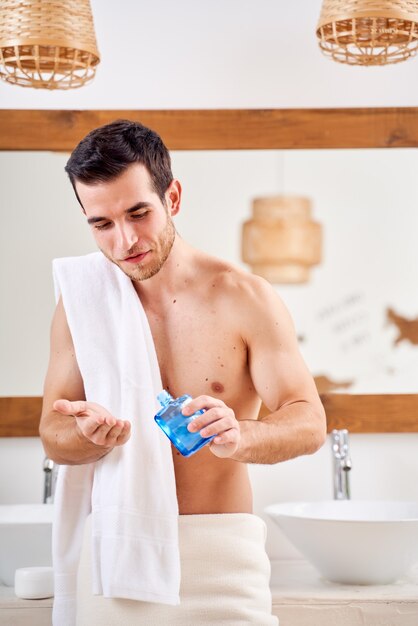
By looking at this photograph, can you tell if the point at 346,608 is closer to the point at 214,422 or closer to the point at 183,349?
the point at 183,349

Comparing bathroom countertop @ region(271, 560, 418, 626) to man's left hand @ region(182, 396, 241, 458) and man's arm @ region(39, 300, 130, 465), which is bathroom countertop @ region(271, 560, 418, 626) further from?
man's left hand @ region(182, 396, 241, 458)

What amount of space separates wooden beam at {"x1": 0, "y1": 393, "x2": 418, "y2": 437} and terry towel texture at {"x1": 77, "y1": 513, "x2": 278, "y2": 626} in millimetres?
873

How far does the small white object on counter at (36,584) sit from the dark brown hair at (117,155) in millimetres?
891

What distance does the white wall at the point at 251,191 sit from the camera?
Result: 8.37ft

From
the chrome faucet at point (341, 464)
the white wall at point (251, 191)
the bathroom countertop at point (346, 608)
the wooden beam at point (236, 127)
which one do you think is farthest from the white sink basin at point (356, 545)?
the wooden beam at point (236, 127)

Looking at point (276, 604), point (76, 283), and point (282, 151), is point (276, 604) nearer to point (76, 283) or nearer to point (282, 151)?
point (76, 283)

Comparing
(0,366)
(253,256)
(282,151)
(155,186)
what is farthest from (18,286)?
(155,186)

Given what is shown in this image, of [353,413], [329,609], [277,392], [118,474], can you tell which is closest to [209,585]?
[118,474]

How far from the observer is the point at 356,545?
2039 mm

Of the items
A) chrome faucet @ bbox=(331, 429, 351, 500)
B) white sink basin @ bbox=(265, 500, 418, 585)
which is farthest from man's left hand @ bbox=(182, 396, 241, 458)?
chrome faucet @ bbox=(331, 429, 351, 500)

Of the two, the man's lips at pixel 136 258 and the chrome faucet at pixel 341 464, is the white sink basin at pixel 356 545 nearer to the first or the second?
the chrome faucet at pixel 341 464

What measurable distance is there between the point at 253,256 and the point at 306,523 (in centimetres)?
82

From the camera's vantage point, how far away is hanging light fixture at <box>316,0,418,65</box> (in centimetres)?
218

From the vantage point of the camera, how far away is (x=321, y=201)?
258cm
